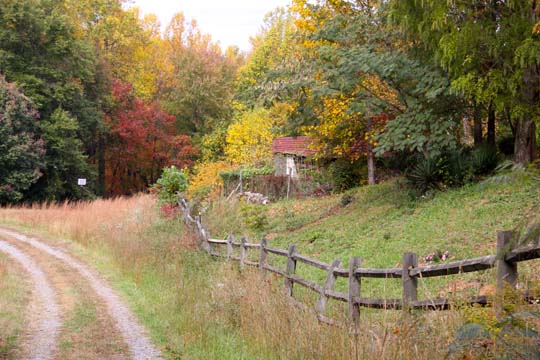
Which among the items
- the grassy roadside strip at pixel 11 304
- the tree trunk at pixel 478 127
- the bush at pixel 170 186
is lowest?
the grassy roadside strip at pixel 11 304

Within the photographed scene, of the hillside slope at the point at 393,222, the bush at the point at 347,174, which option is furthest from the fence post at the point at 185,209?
the bush at the point at 347,174

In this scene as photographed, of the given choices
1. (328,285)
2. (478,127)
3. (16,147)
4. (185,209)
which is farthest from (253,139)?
(328,285)

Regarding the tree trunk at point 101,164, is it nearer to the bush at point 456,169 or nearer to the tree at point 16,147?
the tree at point 16,147

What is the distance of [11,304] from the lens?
11.4m

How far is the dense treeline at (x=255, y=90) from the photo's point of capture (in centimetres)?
1612

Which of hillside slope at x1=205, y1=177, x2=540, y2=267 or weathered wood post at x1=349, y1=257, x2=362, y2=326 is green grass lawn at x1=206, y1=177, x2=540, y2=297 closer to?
hillside slope at x1=205, y1=177, x2=540, y2=267

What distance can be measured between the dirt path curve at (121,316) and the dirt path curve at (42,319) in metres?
0.96

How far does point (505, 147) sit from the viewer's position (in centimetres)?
2212

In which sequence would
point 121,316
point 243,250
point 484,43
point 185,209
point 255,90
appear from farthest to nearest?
point 185,209 < point 255,90 < point 484,43 < point 243,250 < point 121,316

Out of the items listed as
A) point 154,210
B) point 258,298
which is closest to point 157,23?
point 154,210

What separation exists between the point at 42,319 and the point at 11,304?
141 cm

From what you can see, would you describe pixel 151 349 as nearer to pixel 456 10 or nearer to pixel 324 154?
pixel 456 10

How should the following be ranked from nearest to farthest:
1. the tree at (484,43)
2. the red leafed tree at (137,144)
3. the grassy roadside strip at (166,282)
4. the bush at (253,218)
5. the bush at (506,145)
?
1. the grassy roadside strip at (166,282)
2. the tree at (484,43)
3. the bush at (506,145)
4. the bush at (253,218)
5. the red leafed tree at (137,144)

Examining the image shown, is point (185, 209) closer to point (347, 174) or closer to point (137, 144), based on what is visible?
point (347, 174)
